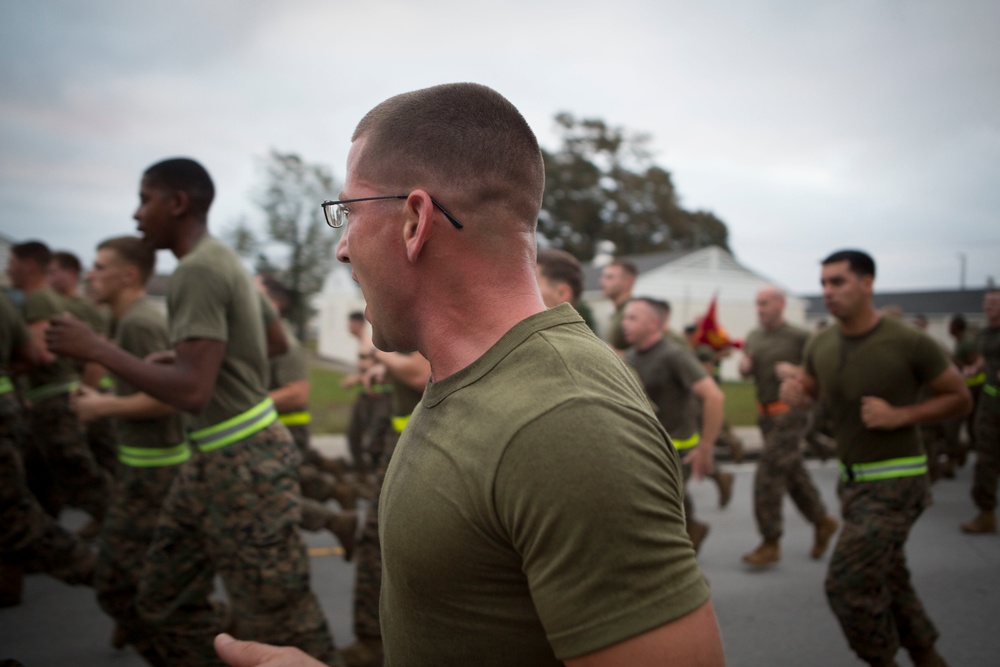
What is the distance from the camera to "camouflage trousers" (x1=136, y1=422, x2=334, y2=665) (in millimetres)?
3307

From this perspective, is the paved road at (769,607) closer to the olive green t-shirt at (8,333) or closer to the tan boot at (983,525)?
the tan boot at (983,525)

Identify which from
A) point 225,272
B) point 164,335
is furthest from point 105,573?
point 225,272

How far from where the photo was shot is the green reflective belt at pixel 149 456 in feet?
14.3

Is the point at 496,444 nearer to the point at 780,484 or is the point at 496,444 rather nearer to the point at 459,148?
the point at 459,148

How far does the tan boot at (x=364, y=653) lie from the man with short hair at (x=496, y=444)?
2991 millimetres

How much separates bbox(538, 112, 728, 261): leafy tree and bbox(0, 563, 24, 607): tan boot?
50153 millimetres

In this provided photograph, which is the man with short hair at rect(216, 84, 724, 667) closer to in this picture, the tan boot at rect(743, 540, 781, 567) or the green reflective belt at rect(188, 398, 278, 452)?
the green reflective belt at rect(188, 398, 278, 452)

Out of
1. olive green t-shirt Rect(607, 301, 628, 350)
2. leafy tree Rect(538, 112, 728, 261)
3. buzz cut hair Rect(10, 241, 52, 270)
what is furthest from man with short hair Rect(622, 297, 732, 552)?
leafy tree Rect(538, 112, 728, 261)

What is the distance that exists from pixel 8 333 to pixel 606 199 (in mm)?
51972

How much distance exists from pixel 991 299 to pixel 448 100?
10322 mm

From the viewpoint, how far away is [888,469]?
4.27 metres

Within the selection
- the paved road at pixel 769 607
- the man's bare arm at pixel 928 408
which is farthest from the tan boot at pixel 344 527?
A: the man's bare arm at pixel 928 408

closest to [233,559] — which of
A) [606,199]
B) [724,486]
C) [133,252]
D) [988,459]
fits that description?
[133,252]

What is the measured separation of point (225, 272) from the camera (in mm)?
3402
